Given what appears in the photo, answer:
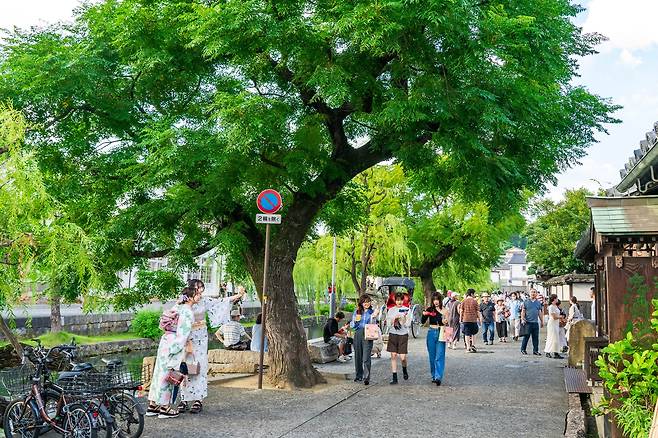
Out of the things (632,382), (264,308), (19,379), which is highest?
(264,308)

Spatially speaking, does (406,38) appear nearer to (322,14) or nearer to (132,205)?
(322,14)

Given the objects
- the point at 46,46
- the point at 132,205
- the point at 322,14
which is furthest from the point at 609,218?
the point at 46,46

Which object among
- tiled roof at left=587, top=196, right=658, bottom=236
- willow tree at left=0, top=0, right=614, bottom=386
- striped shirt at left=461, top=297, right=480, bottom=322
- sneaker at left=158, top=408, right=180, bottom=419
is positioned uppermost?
willow tree at left=0, top=0, right=614, bottom=386

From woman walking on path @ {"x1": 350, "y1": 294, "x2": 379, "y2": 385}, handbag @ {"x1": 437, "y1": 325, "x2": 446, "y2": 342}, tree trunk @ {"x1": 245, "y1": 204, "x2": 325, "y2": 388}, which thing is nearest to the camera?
tree trunk @ {"x1": 245, "y1": 204, "x2": 325, "y2": 388}

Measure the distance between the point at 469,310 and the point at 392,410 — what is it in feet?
34.4

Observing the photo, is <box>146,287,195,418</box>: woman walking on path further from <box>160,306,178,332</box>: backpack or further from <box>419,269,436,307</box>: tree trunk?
<box>419,269,436,307</box>: tree trunk

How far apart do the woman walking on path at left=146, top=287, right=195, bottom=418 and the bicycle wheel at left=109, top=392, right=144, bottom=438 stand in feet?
4.14

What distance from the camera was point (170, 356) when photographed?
9.02 metres

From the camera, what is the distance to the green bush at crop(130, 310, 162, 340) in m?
26.6

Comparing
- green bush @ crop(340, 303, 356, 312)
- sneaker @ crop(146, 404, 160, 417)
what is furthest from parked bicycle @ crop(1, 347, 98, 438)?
green bush @ crop(340, 303, 356, 312)

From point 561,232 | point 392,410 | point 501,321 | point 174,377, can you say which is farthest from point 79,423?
point 561,232

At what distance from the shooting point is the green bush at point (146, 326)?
87.2 feet

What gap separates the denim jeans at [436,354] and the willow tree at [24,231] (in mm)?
6913

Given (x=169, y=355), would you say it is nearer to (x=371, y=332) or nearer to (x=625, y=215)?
(x=371, y=332)
